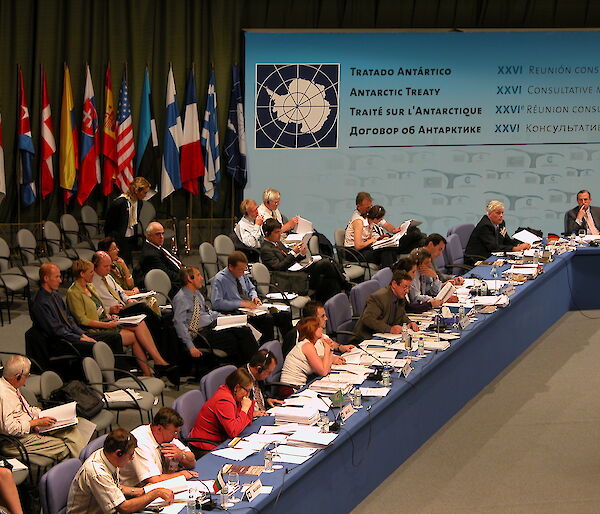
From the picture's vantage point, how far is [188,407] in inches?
257

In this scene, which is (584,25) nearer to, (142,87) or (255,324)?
(142,87)

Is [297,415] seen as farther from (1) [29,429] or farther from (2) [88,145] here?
(2) [88,145]

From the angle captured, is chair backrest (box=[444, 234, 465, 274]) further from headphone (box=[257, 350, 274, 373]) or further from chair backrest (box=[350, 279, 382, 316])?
headphone (box=[257, 350, 274, 373])

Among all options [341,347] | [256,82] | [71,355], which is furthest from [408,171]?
[71,355]

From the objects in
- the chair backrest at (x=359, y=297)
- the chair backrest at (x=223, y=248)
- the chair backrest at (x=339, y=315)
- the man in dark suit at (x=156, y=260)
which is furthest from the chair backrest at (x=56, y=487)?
the chair backrest at (x=223, y=248)

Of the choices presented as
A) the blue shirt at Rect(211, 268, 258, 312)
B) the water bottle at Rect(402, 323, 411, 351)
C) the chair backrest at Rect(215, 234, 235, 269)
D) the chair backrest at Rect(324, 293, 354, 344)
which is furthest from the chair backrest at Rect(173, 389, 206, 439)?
the chair backrest at Rect(215, 234, 235, 269)

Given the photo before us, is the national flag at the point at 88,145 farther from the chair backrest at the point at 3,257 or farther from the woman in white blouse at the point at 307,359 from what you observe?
the woman in white blouse at the point at 307,359

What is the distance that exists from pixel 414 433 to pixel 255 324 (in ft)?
6.99

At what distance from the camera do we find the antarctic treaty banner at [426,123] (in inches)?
532

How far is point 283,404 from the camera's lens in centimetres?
687

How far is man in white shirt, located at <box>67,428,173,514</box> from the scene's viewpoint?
5301 mm

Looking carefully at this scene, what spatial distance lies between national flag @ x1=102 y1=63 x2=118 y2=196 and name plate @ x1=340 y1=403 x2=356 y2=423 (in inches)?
280

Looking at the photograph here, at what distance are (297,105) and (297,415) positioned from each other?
24.8 ft

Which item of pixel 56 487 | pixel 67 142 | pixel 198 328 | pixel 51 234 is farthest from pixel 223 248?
pixel 56 487
